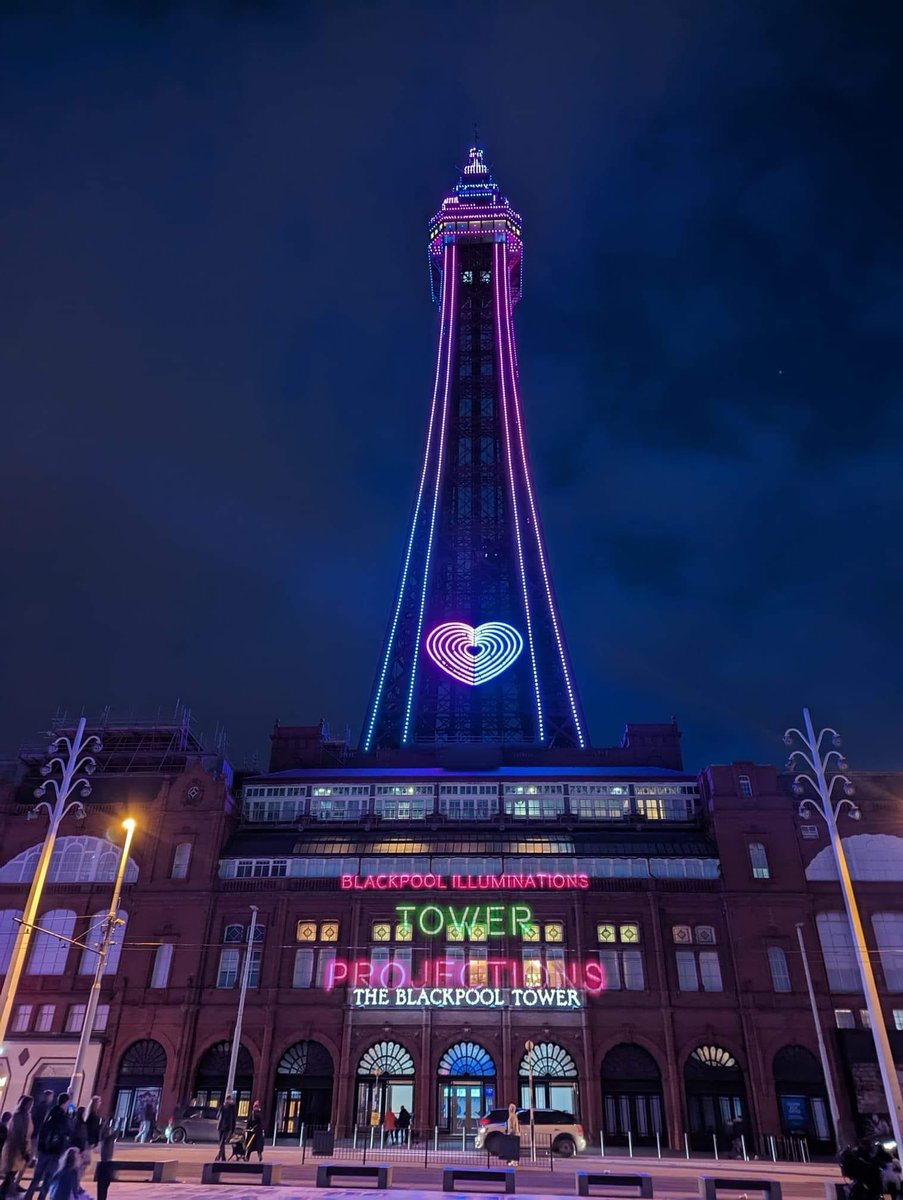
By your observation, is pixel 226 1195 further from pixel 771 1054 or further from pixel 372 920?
pixel 771 1054

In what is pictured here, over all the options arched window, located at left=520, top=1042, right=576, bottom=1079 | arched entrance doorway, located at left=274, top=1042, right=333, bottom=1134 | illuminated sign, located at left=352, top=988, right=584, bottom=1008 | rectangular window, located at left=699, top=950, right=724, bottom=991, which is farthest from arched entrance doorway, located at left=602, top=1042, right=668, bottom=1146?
arched entrance doorway, located at left=274, top=1042, right=333, bottom=1134

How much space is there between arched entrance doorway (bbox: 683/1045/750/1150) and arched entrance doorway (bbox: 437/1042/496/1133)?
1084cm

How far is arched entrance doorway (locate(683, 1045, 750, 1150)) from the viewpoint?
154 ft

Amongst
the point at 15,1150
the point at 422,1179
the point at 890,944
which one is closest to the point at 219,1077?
the point at 422,1179

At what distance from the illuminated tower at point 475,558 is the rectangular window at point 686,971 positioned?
2662 centimetres

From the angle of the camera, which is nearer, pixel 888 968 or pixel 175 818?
pixel 888 968

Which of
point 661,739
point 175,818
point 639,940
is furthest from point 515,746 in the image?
point 175,818

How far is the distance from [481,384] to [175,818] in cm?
7074

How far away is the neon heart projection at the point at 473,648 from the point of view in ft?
272

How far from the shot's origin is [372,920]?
2106 inches

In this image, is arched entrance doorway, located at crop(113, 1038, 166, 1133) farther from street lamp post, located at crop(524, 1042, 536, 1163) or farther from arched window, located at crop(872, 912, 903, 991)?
arched window, located at crop(872, 912, 903, 991)

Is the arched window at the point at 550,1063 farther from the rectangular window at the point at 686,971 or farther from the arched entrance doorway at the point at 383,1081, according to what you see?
the rectangular window at the point at 686,971

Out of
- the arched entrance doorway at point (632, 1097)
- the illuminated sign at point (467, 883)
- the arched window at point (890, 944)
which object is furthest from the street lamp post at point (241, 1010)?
the arched window at point (890, 944)

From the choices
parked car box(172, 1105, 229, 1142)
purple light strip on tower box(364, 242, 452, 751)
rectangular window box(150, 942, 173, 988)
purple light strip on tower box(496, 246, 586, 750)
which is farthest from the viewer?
purple light strip on tower box(364, 242, 452, 751)
